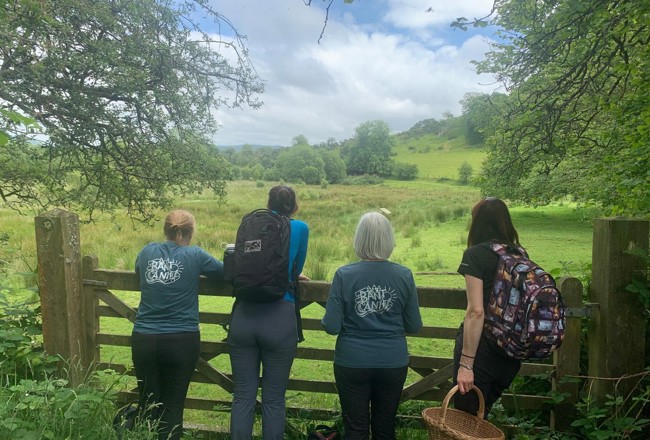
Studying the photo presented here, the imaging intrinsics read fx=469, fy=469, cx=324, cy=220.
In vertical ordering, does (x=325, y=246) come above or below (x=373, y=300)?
below

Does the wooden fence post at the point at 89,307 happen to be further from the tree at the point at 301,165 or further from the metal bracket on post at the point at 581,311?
the tree at the point at 301,165

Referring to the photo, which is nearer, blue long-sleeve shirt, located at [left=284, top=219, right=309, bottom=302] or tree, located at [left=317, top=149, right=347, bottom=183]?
blue long-sleeve shirt, located at [left=284, top=219, right=309, bottom=302]

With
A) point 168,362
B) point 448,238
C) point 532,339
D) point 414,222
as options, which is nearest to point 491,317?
point 532,339

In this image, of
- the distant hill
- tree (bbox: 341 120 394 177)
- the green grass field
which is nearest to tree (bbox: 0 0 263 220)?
the green grass field

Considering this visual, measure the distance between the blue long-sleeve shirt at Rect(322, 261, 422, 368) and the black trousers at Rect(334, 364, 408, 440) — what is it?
0.05 m

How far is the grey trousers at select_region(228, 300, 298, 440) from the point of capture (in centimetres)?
282

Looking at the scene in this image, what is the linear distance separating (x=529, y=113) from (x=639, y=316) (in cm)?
344

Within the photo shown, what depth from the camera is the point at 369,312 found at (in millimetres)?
2629

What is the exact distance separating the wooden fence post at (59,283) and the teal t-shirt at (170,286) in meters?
0.74

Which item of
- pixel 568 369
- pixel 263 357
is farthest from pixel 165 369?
pixel 568 369

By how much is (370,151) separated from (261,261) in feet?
329

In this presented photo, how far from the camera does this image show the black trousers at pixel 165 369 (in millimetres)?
2873

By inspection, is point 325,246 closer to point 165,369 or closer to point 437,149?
point 165,369

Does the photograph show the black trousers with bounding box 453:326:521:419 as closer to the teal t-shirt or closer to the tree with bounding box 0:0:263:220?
the teal t-shirt
